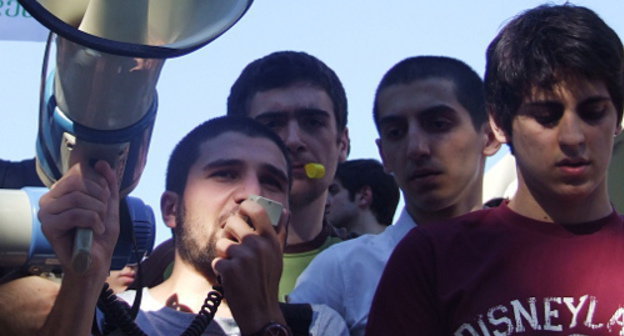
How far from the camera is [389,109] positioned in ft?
9.50

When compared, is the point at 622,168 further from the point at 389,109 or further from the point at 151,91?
the point at 151,91

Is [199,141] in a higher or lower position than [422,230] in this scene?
lower

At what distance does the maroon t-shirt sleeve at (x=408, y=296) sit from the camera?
196cm

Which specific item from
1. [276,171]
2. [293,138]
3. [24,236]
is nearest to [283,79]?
[293,138]

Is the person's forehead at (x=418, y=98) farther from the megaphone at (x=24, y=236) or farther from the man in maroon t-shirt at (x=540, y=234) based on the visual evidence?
the megaphone at (x=24, y=236)

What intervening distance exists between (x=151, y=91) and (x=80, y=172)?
0.62ft

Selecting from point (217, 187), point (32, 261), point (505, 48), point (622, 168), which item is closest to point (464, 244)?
point (505, 48)

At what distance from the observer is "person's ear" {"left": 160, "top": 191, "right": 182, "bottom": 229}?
255 centimetres

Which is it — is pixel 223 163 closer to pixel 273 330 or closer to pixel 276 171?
pixel 276 171

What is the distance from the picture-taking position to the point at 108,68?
1601 mm

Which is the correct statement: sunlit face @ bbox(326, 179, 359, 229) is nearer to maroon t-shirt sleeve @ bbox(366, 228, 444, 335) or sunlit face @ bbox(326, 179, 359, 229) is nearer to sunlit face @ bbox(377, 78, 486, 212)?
sunlit face @ bbox(377, 78, 486, 212)

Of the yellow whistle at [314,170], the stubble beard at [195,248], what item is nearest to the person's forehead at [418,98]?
the yellow whistle at [314,170]

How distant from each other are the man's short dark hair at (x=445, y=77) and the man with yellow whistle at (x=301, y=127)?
0.24 metres

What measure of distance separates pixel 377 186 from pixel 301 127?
1969 mm
